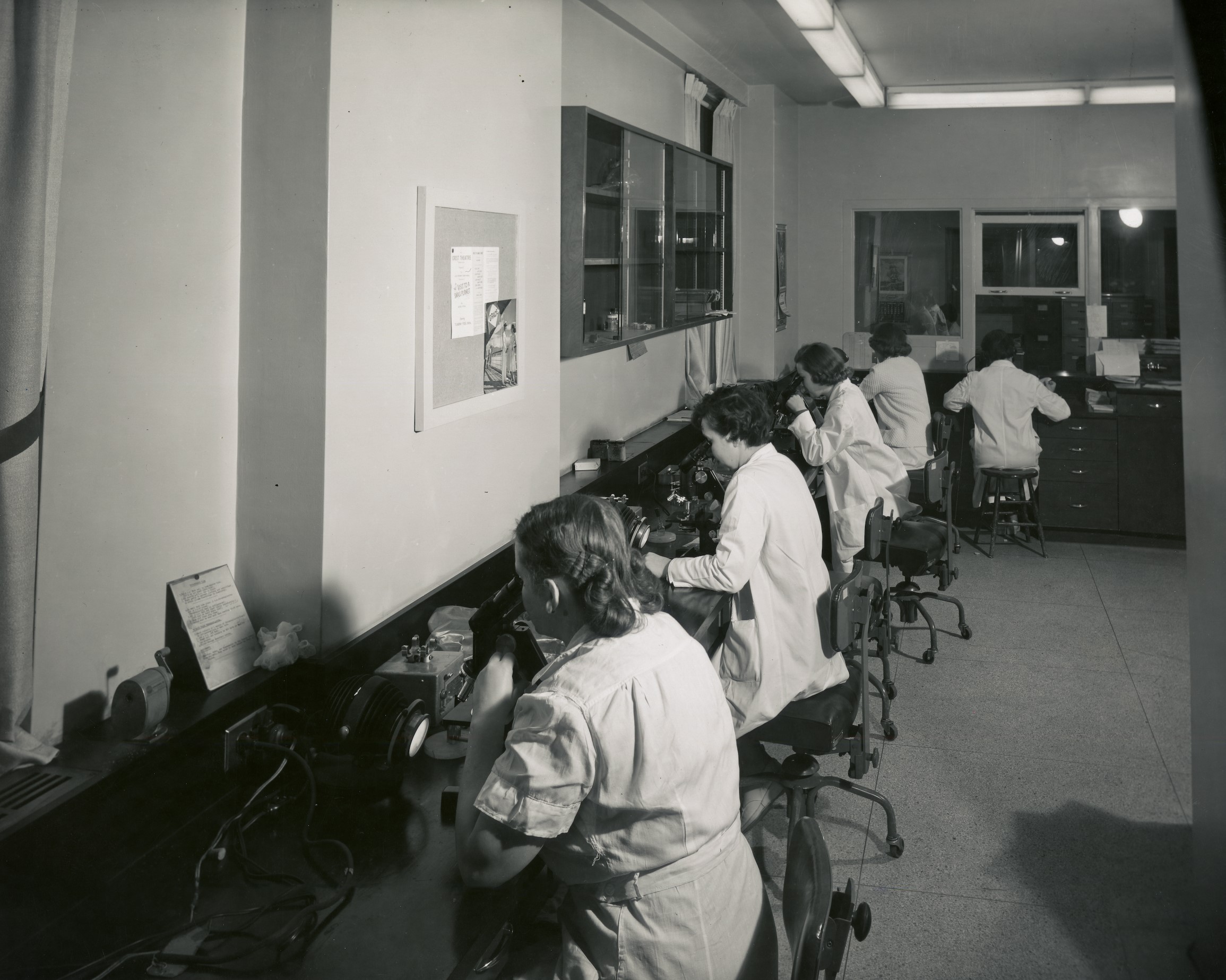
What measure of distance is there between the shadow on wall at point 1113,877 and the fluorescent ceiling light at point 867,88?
179 inches

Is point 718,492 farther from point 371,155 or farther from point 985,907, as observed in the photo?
point 371,155

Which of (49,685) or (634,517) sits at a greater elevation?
(634,517)

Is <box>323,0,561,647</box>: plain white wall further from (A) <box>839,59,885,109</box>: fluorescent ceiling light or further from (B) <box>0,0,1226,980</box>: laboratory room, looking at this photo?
(A) <box>839,59,885,109</box>: fluorescent ceiling light

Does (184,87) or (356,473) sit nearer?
(184,87)

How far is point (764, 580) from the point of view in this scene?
3.10m

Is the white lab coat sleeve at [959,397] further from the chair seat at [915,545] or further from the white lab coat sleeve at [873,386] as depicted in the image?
the chair seat at [915,545]

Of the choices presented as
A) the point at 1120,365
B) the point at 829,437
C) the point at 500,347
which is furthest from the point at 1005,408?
the point at 500,347

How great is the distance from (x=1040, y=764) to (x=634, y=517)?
195cm

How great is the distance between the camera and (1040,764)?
147 inches

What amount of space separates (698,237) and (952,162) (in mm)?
3940

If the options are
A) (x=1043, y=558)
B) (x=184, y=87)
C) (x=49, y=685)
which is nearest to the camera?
(x=49, y=685)

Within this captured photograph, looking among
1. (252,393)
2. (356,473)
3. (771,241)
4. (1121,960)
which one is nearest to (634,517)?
(356,473)

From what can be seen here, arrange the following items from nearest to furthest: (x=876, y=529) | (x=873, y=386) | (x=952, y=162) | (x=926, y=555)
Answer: (x=876, y=529) < (x=926, y=555) < (x=873, y=386) < (x=952, y=162)

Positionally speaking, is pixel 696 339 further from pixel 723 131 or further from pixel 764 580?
pixel 764 580
